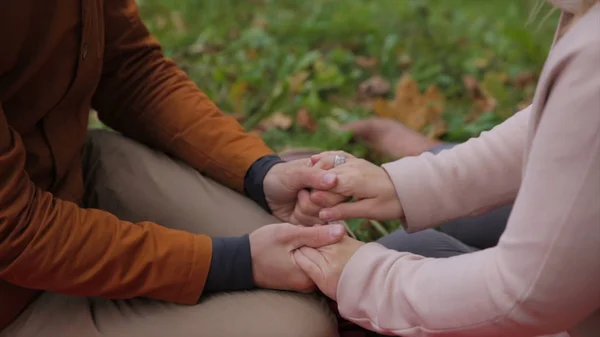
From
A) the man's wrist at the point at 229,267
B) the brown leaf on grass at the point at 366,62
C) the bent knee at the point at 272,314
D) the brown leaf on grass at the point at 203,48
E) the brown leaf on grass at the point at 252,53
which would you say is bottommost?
the brown leaf on grass at the point at 203,48

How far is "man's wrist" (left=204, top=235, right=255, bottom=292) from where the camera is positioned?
90cm

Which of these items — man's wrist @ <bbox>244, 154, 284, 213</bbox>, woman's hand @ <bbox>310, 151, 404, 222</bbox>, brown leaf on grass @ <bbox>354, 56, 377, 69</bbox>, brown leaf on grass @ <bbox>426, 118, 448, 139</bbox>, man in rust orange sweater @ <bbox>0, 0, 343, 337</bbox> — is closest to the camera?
man in rust orange sweater @ <bbox>0, 0, 343, 337</bbox>

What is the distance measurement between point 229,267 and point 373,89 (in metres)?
1.08

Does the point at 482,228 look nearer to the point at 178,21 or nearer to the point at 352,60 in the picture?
the point at 352,60

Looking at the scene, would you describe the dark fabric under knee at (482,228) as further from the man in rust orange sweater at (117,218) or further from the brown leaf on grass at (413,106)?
the brown leaf on grass at (413,106)

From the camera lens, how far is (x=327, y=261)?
0.89 meters

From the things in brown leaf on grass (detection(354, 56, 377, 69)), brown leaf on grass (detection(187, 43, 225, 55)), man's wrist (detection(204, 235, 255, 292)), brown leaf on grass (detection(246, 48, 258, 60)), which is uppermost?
man's wrist (detection(204, 235, 255, 292))

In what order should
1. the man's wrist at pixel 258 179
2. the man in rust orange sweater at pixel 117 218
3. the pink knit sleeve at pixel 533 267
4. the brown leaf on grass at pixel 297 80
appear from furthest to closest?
the brown leaf on grass at pixel 297 80
the man's wrist at pixel 258 179
the man in rust orange sweater at pixel 117 218
the pink knit sleeve at pixel 533 267

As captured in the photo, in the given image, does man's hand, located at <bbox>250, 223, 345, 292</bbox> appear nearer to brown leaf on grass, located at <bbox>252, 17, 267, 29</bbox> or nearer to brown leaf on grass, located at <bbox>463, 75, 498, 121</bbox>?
brown leaf on grass, located at <bbox>463, 75, 498, 121</bbox>

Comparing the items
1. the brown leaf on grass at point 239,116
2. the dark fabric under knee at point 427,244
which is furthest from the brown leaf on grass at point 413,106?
the dark fabric under knee at point 427,244

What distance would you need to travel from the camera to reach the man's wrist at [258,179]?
3.51ft

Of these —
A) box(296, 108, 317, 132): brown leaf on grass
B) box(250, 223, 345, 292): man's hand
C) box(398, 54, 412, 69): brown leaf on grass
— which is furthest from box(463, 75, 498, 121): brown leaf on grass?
box(250, 223, 345, 292): man's hand

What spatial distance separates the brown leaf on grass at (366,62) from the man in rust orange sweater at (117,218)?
3.19 feet

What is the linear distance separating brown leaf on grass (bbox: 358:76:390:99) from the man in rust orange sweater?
84cm
